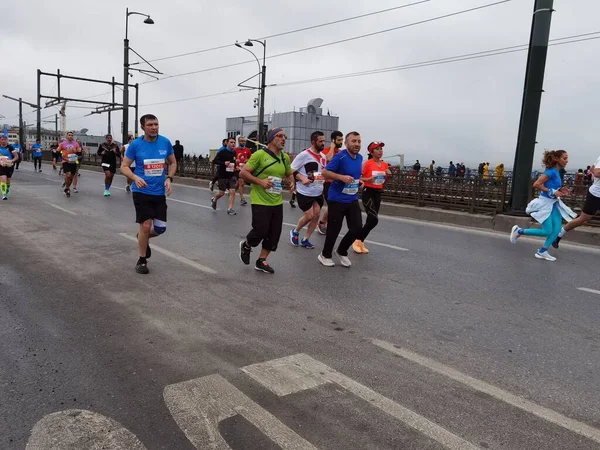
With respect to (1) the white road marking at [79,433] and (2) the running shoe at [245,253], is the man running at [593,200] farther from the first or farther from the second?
(1) the white road marking at [79,433]

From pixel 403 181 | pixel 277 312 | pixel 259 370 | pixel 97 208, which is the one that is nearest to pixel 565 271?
pixel 277 312

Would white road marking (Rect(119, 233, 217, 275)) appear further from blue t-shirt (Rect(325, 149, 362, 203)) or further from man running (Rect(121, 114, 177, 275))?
blue t-shirt (Rect(325, 149, 362, 203))

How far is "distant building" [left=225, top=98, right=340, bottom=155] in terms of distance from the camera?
69438mm

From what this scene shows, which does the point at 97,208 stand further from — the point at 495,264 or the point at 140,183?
the point at 495,264

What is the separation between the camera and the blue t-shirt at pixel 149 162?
5.92m

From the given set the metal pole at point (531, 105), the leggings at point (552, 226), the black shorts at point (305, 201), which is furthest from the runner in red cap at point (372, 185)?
the metal pole at point (531, 105)

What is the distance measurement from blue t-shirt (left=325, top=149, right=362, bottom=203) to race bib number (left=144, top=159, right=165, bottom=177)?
2.17 metres

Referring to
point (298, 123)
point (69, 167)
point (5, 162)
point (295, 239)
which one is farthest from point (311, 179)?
point (298, 123)

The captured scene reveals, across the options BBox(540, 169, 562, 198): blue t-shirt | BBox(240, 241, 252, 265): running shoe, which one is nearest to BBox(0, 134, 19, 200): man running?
BBox(240, 241, 252, 265): running shoe

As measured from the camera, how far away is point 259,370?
11.2 feet

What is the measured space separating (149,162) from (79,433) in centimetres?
381

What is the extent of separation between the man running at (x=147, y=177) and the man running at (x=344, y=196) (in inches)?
82.7

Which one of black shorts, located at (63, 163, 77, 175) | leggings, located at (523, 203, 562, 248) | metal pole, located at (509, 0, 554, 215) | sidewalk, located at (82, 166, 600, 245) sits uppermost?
metal pole, located at (509, 0, 554, 215)

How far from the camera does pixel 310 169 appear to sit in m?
7.93
